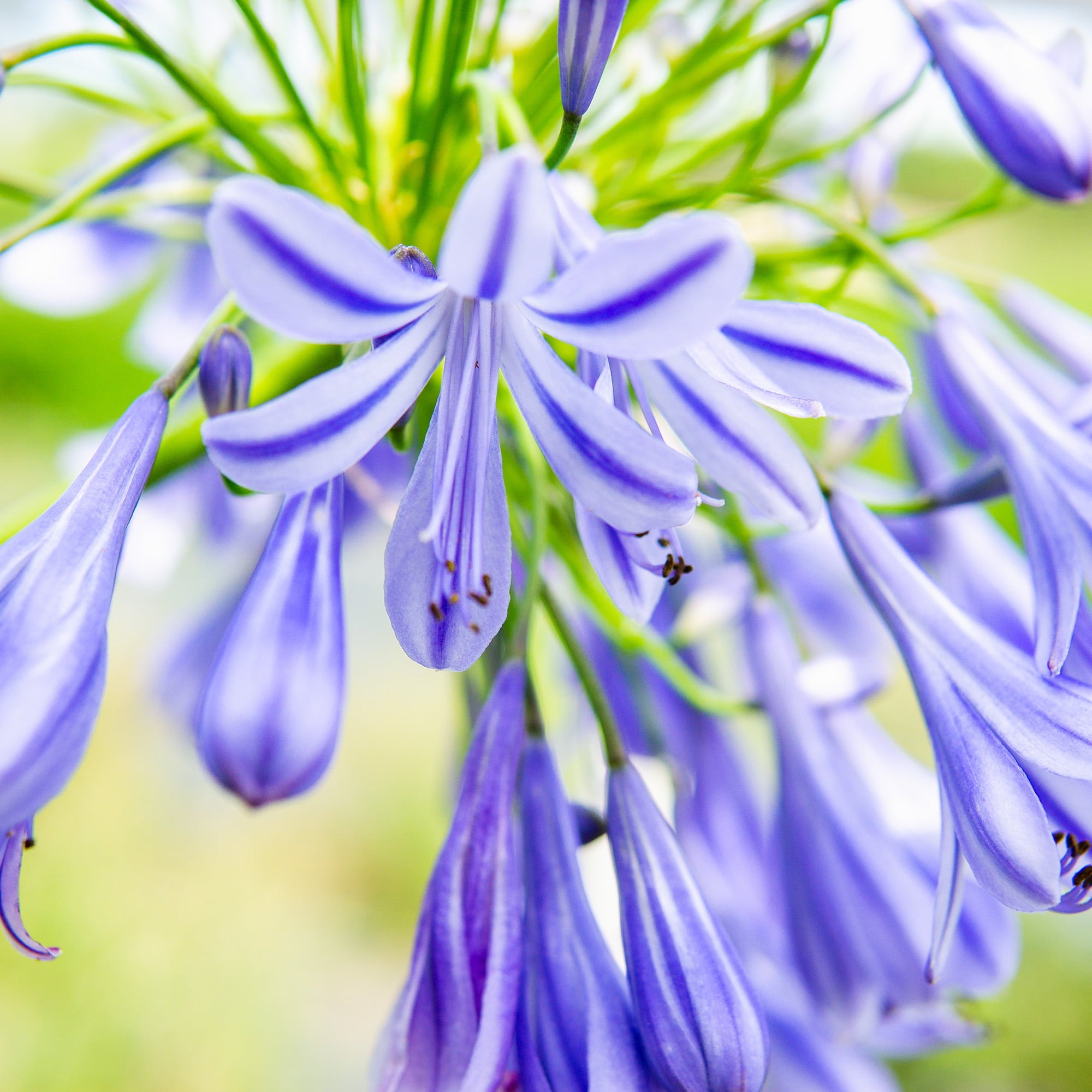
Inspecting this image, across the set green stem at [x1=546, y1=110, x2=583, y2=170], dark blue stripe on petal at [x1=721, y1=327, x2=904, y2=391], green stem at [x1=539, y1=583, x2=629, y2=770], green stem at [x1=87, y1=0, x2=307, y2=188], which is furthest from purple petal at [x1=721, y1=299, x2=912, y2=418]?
green stem at [x1=87, y1=0, x2=307, y2=188]

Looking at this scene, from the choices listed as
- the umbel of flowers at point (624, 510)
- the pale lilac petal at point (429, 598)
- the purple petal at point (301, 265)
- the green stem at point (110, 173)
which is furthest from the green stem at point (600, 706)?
the green stem at point (110, 173)

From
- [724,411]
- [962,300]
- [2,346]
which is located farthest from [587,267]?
[2,346]

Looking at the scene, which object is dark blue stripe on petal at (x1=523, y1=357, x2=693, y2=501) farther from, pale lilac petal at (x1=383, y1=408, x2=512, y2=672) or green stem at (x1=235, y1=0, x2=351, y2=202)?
green stem at (x1=235, y1=0, x2=351, y2=202)

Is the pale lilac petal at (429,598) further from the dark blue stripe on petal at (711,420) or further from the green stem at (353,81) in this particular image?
the green stem at (353,81)

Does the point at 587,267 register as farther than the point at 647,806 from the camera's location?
No

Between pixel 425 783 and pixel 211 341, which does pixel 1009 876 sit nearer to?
pixel 211 341
